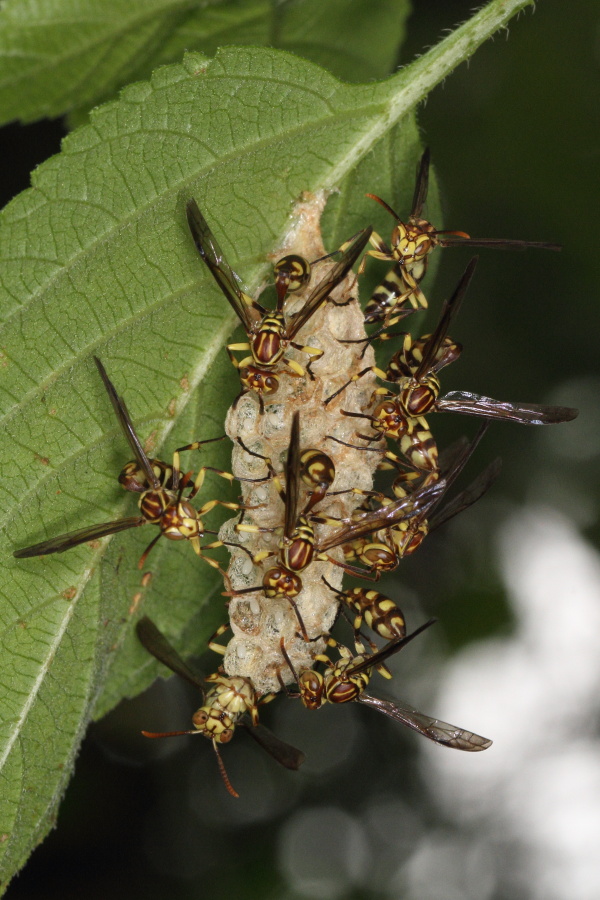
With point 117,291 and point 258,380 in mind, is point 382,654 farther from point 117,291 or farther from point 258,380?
point 117,291

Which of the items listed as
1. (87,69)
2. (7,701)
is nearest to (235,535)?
(7,701)

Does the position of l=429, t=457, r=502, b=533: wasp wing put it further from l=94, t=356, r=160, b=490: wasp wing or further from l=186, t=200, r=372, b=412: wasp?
l=94, t=356, r=160, b=490: wasp wing

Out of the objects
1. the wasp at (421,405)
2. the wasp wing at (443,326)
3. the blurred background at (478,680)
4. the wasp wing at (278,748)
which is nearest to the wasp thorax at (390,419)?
the wasp at (421,405)

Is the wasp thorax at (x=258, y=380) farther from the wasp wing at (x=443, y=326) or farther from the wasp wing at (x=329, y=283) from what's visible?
the wasp wing at (x=443, y=326)

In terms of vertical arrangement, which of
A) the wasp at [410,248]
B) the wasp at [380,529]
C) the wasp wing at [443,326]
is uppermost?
the wasp at [410,248]

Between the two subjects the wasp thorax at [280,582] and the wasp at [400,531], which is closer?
the wasp thorax at [280,582]

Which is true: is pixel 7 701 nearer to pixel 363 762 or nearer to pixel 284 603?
pixel 284 603

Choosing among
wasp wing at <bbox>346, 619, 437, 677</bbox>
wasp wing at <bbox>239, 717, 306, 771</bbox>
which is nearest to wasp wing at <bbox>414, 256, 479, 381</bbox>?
wasp wing at <bbox>346, 619, 437, 677</bbox>
